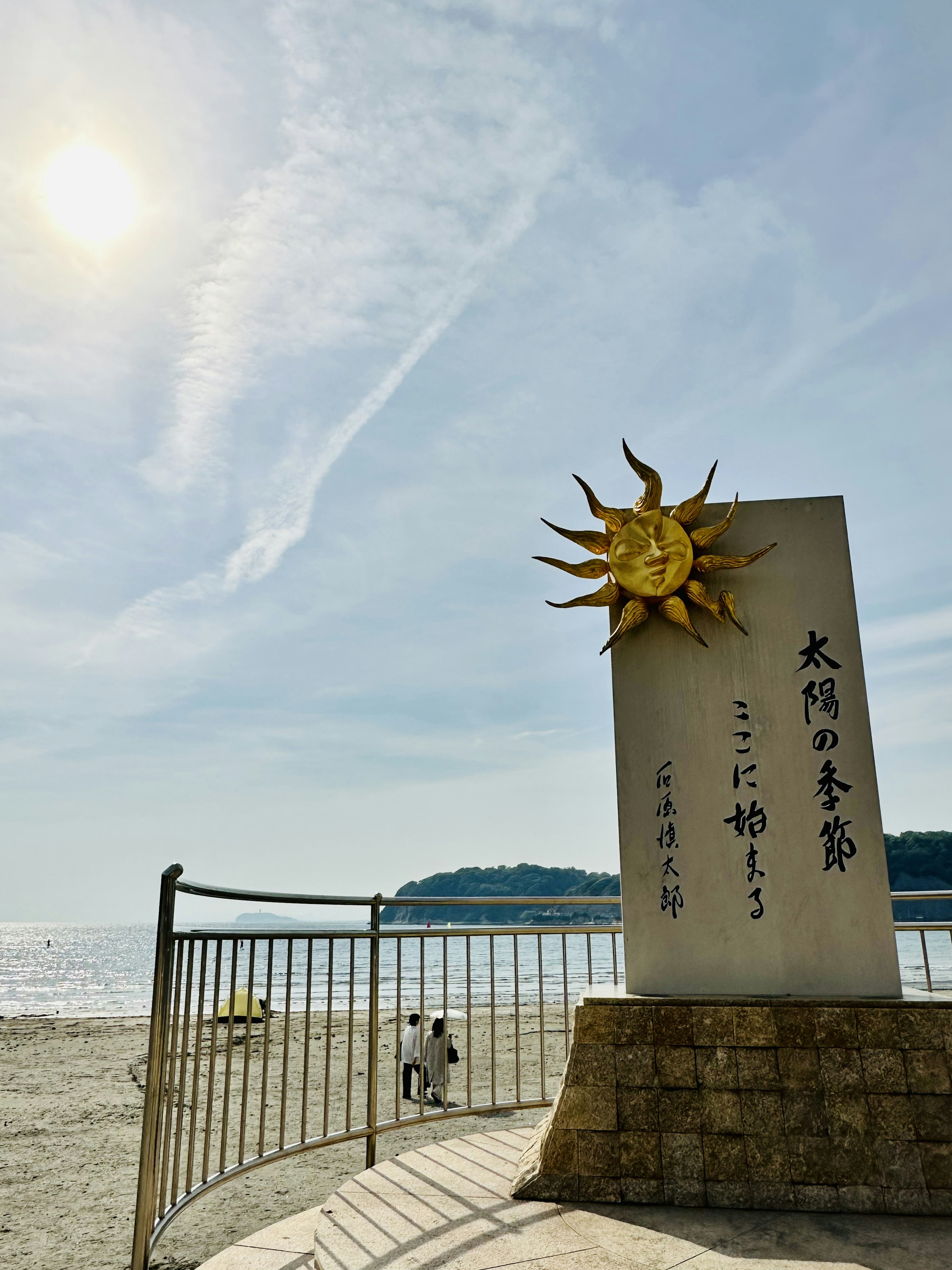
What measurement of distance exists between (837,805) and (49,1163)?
5.61 meters

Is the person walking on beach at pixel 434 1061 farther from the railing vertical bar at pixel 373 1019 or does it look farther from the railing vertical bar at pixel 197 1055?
the railing vertical bar at pixel 197 1055

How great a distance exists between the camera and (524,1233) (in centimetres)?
265

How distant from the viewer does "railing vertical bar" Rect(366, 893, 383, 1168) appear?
3.69m

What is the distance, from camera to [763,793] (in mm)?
3377

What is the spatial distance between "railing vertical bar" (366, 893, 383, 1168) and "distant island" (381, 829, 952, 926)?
10 centimetres

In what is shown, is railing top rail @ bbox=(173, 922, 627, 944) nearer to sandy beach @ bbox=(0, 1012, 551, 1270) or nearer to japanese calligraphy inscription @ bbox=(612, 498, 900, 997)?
japanese calligraphy inscription @ bbox=(612, 498, 900, 997)

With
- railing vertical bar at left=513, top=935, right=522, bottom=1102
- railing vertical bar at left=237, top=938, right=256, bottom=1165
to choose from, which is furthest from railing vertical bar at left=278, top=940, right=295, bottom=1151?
railing vertical bar at left=513, top=935, right=522, bottom=1102

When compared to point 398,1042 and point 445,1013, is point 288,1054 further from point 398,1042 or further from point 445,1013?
point 445,1013

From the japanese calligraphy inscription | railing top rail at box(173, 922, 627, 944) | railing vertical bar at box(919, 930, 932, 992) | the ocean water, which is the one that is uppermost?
the japanese calligraphy inscription

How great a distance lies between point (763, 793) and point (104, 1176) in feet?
15.8

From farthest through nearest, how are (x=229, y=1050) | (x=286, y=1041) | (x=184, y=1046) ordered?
(x=286, y=1041)
(x=229, y=1050)
(x=184, y=1046)

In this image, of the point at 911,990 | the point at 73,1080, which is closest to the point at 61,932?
the point at 73,1080

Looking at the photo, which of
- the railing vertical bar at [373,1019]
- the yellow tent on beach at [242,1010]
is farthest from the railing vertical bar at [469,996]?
the yellow tent on beach at [242,1010]

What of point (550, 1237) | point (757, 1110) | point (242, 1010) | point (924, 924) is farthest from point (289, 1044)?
point (242, 1010)
